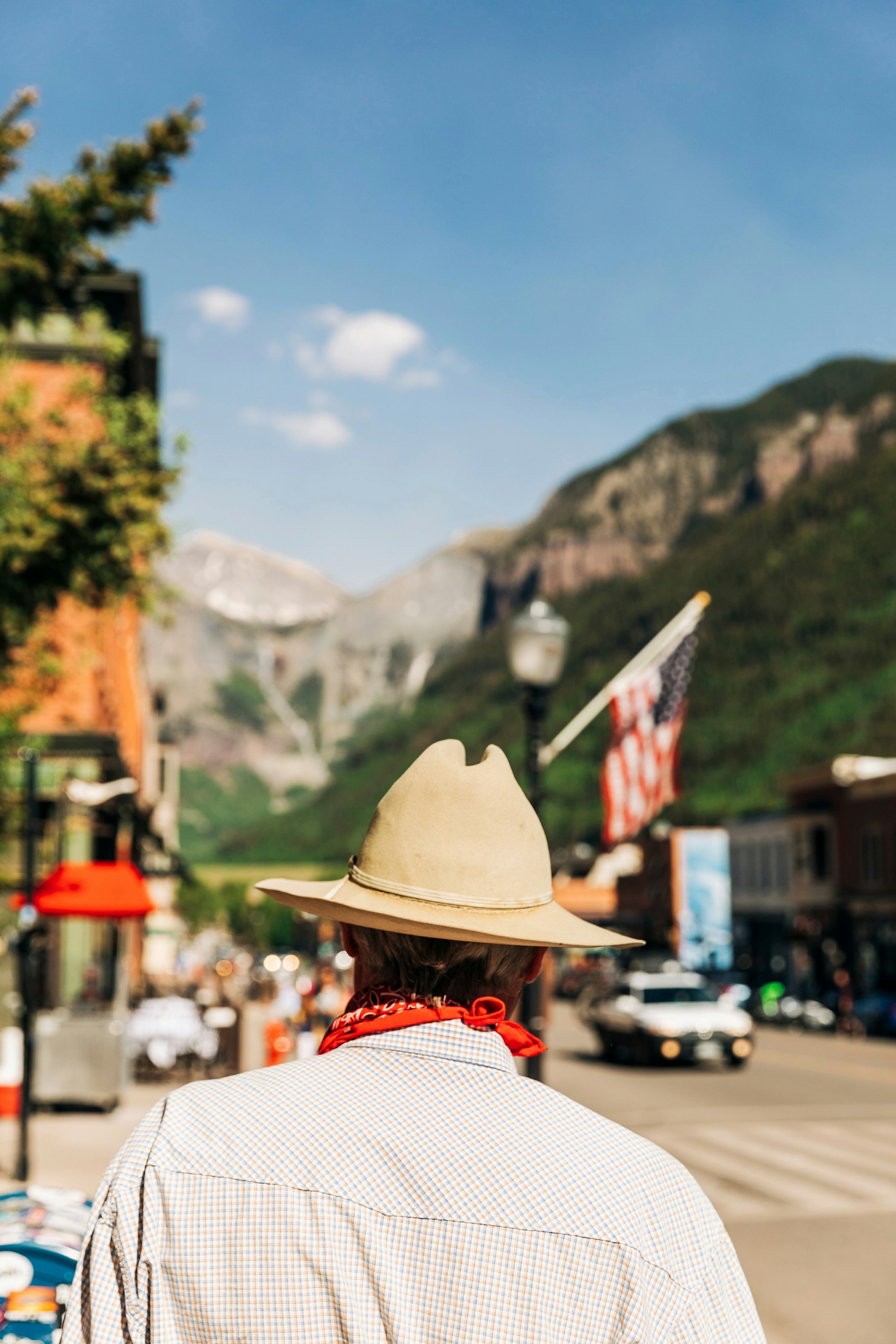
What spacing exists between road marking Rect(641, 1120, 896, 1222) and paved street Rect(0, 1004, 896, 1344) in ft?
0.09

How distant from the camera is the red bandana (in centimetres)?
200

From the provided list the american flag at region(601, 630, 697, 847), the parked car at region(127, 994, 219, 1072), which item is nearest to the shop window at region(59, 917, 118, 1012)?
the parked car at region(127, 994, 219, 1072)

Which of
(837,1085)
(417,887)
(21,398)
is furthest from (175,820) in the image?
(417,887)

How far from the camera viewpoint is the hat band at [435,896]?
204 centimetres

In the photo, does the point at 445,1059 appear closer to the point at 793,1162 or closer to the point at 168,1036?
the point at 793,1162

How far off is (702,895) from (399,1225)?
7632cm

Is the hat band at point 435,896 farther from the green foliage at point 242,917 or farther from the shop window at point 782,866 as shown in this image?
the green foliage at point 242,917

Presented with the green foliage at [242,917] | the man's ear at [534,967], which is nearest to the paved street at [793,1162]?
the man's ear at [534,967]

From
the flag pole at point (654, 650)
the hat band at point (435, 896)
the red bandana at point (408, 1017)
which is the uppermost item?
the flag pole at point (654, 650)

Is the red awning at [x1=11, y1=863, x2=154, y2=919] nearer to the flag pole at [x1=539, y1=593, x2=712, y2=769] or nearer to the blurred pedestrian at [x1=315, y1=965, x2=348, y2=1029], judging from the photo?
the flag pole at [x1=539, y1=593, x2=712, y2=769]

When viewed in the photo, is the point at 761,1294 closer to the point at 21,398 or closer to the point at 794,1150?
the point at 794,1150

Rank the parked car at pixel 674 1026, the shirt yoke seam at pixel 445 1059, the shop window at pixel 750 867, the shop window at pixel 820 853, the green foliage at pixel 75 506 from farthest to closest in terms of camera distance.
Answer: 1. the shop window at pixel 750 867
2. the shop window at pixel 820 853
3. the parked car at pixel 674 1026
4. the green foliage at pixel 75 506
5. the shirt yoke seam at pixel 445 1059

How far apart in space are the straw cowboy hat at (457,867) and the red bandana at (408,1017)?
9 centimetres

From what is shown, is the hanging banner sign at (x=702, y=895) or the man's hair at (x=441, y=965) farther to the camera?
the hanging banner sign at (x=702, y=895)
